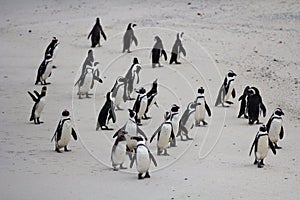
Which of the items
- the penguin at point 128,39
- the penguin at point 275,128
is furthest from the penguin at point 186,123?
the penguin at point 128,39

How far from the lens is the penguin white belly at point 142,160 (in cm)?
938

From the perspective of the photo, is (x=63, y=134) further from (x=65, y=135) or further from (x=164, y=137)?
(x=164, y=137)

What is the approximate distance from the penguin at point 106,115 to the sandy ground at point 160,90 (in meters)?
0.18

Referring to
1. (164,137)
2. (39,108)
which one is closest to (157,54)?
(39,108)

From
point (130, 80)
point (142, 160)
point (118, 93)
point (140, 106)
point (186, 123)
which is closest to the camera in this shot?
point (142, 160)

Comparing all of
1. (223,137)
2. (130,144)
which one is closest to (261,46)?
(223,137)

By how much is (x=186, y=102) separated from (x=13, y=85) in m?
3.60

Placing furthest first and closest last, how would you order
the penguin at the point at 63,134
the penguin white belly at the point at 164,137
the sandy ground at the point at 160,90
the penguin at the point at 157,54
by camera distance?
the penguin at the point at 157,54, the penguin at the point at 63,134, the penguin white belly at the point at 164,137, the sandy ground at the point at 160,90

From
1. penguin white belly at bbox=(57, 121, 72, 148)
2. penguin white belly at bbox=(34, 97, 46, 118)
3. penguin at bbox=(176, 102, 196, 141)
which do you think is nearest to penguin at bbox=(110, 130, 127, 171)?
penguin white belly at bbox=(57, 121, 72, 148)

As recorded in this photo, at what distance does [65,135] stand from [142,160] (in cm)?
179

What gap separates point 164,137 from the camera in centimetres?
1055

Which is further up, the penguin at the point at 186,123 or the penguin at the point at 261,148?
the penguin at the point at 186,123

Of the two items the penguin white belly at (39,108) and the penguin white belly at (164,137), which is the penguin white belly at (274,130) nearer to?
the penguin white belly at (164,137)

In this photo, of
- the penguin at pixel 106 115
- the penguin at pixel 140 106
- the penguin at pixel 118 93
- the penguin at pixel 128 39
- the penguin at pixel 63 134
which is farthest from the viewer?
the penguin at pixel 128 39
